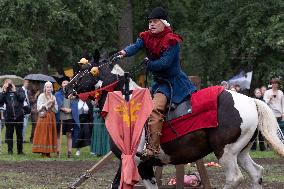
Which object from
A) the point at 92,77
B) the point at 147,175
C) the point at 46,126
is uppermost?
the point at 92,77

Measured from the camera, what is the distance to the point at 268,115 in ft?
31.4

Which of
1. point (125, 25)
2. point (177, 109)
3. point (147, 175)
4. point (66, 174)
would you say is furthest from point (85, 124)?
point (125, 25)

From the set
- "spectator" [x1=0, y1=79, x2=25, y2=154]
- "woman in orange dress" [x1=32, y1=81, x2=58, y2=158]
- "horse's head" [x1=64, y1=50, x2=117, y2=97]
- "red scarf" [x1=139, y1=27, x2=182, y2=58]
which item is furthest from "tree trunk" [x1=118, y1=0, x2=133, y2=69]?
"red scarf" [x1=139, y1=27, x2=182, y2=58]

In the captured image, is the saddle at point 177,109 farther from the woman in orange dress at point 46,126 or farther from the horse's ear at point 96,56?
the woman in orange dress at point 46,126

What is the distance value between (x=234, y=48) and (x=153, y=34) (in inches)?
821

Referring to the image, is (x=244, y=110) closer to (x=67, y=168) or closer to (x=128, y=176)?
(x=128, y=176)

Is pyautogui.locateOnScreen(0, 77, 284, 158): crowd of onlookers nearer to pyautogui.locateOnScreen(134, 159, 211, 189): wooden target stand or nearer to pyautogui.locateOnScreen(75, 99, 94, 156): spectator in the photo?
pyautogui.locateOnScreen(75, 99, 94, 156): spectator

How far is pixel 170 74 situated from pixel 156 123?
0.70 metres

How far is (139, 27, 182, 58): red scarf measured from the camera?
Result: 9.41 meters

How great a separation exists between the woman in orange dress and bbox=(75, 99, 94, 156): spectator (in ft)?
2.93

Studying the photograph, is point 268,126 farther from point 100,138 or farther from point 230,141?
point 100,138

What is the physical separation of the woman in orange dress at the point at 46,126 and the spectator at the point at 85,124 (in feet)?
2.93

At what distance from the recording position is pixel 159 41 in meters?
9.48

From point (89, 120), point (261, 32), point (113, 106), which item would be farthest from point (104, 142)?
point (261, 32)
